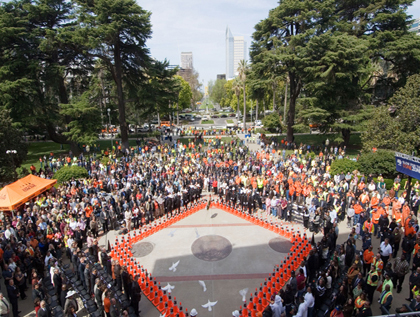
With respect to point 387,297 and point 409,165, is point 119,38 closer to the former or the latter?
point 409,165

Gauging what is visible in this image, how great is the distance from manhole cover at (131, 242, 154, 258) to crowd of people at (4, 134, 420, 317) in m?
1.58

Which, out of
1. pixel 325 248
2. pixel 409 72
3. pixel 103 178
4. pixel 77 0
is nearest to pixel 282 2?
pixel 409 72

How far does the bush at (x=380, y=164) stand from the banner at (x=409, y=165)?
7.34m

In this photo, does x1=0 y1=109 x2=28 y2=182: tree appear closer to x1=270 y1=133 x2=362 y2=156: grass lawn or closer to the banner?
the banner

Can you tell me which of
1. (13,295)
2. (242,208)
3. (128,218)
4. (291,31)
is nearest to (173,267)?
(128,218)

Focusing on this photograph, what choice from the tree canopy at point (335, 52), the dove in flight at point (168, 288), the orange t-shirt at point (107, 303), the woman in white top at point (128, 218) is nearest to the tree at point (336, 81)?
the tree canopy at point (335, 52)

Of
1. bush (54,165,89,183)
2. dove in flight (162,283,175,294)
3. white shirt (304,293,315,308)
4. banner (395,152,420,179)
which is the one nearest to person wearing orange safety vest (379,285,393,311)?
white shirt (304,293,315,308)

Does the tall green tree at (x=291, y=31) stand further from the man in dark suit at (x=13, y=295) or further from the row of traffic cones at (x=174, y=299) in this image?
the man in dark suit at (x=13, y=295)

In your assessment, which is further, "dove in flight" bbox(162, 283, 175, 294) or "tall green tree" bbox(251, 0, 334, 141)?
"tall green tree" bbox(251, 0, 334, 141)

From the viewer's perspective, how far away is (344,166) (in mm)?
20625

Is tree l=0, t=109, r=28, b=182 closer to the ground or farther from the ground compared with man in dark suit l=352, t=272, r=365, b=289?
farther from the ground

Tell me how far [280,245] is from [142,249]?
633 cm

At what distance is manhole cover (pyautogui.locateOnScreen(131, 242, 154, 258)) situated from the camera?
464 inches

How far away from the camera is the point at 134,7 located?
29031 millimetres
